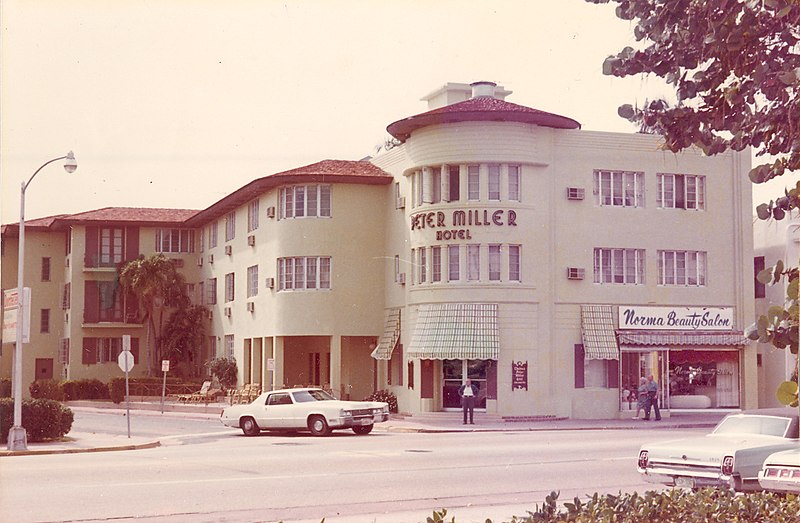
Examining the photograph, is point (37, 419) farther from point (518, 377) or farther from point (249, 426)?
point (518, 377)

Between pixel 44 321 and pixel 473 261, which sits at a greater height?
pixel 473 261

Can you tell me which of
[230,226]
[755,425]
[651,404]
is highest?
[230,226]

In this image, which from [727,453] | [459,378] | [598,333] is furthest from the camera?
[598,333]

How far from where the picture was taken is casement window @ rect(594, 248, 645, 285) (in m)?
38.8

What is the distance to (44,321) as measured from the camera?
5984cm

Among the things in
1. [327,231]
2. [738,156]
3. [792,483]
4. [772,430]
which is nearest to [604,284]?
[738,156]

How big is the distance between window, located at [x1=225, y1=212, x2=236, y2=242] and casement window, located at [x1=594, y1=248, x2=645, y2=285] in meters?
19.8

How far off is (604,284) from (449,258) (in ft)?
19.5

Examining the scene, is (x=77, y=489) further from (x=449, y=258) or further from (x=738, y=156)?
(x=738, y=156)

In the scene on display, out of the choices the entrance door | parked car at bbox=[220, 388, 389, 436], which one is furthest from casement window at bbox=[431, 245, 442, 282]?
parked car at bbox=[220, 388, 389, 436]

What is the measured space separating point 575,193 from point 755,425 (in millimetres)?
24162

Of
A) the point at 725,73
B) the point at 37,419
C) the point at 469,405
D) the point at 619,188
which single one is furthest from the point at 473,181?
the point at 725,73

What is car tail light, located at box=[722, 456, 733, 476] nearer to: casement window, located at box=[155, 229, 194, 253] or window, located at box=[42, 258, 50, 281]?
casement window, located at box=[155, 229, 194, 253]

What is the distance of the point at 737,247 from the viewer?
132 ft
